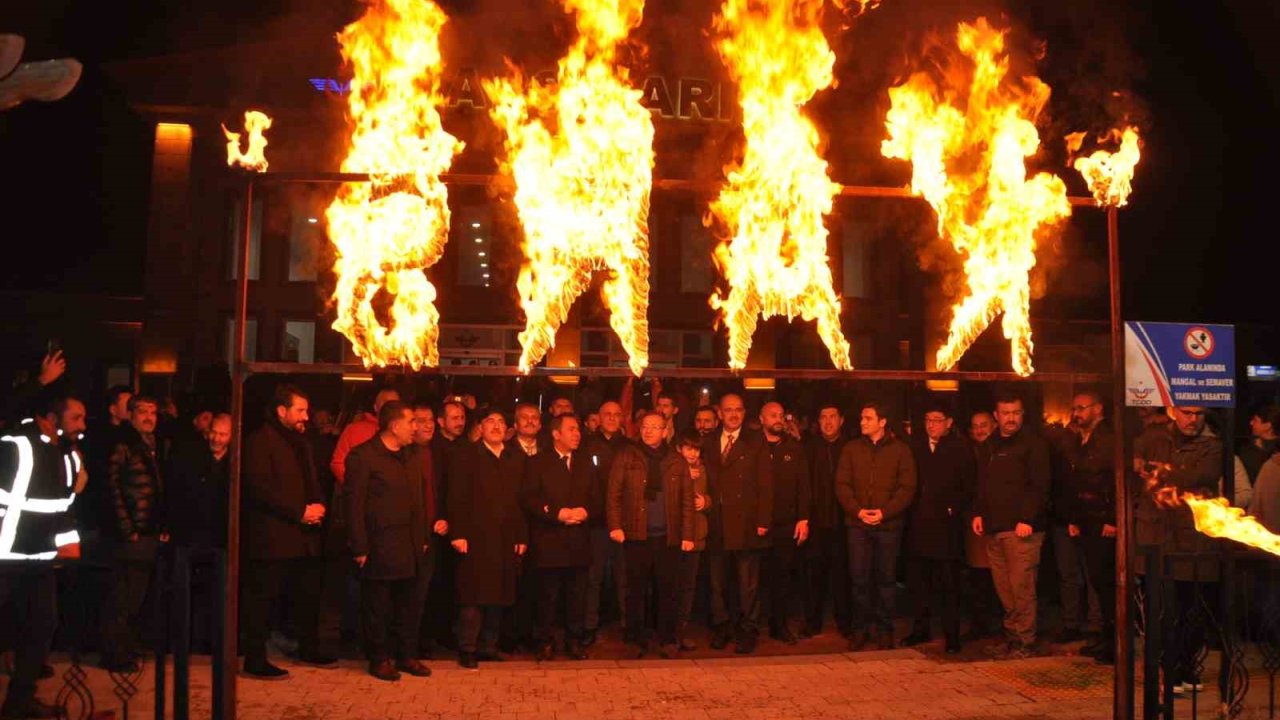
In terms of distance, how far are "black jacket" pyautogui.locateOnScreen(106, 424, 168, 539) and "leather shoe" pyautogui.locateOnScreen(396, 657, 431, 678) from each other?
2.24 meters

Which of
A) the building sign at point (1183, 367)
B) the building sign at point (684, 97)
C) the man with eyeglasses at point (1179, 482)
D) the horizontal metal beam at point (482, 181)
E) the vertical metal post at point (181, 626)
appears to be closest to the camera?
the vertical metal post at point (181, 626)

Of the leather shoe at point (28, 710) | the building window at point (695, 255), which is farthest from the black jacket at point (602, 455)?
the building window at point (695, 255)

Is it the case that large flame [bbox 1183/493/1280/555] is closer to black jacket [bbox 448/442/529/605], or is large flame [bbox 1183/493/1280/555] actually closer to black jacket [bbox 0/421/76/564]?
black jacket [bbox 448/442/529/605]

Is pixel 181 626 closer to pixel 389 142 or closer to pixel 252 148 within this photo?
pixel 252 148

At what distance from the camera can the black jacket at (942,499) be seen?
8.57 meters

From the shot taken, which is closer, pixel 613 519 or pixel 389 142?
pixel 389 142

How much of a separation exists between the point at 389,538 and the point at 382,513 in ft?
0.68

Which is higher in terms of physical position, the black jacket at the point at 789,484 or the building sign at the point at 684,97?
the building sign at the point at 684,97

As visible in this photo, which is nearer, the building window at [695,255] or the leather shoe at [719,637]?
the leather shoe at [719,637]

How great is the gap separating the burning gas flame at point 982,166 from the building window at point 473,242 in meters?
14.4

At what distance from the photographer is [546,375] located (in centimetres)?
627

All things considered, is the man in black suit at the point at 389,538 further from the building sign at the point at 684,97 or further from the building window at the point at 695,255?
the building window at the point at 695,255

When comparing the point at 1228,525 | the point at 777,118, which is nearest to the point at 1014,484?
the point at 1228,525

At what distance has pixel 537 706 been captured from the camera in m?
6.59
